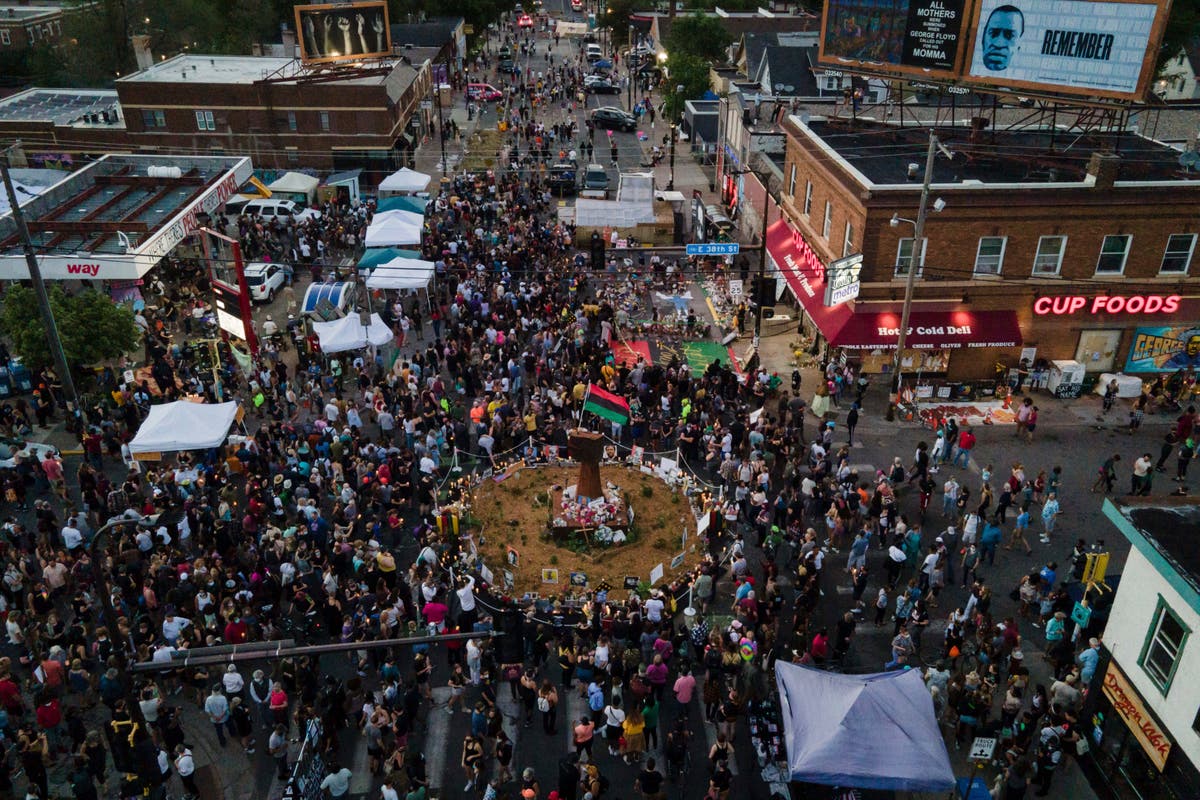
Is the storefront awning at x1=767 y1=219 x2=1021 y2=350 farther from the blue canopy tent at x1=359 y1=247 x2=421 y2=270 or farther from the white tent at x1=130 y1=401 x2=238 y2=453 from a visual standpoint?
the white tent at x1=130 y1=401 x2=238 y2=453

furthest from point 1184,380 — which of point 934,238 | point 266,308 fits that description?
point 266,308

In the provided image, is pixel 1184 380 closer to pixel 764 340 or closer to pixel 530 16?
pixel 764 340

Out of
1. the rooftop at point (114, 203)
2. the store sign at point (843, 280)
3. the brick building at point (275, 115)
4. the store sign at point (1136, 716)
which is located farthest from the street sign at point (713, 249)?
the brick building at point (275, 115)

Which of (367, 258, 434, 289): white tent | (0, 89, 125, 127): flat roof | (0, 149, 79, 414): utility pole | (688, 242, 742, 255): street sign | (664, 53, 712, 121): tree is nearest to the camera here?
(0, 149, 79, 414): utility pole

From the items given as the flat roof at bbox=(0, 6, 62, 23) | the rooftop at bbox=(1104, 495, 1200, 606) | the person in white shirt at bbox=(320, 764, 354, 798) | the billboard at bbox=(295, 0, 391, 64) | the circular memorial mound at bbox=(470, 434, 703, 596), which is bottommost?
the circular memorial mound at bbox=(470, 434, 703, 596)

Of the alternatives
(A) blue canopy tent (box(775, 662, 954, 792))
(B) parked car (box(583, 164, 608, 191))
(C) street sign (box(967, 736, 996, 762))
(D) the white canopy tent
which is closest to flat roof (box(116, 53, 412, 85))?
(B) parked car (box(583, 164, 608, 191))

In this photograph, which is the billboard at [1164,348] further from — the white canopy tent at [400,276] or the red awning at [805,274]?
the white canopy tent at [400,276]
